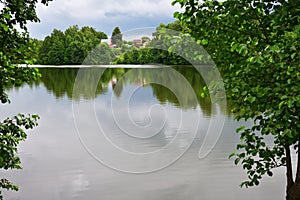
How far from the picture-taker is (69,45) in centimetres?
9400

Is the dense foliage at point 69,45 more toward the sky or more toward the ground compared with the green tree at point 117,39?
more toward the sky

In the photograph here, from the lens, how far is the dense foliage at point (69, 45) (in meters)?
90.5

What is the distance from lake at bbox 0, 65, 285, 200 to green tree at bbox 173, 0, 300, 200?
4.47 metres

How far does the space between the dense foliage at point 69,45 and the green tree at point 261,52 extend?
8019cm

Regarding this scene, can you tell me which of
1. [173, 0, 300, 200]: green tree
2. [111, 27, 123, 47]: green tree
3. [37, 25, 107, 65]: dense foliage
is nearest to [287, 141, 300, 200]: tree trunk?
[173, 0, 300, 200]: green tree

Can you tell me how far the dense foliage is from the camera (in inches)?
3563

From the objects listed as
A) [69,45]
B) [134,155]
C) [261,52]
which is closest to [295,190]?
[261,52]

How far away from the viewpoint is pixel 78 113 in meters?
23.9

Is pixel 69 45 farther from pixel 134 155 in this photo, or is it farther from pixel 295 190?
pixel 295 190

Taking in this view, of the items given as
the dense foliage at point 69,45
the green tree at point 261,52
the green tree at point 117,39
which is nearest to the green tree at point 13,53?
the green tree at point 261,52

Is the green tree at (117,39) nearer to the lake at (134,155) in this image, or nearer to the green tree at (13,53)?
the lake at (134,155)

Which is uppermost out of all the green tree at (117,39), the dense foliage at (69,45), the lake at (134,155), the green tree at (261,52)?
the dense foliage at (69,45)

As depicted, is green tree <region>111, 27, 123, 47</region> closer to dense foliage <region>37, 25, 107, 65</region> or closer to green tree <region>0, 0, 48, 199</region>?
green tree <region>0, 0, 48, 199</region>

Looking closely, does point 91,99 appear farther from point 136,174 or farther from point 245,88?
point 245,88
